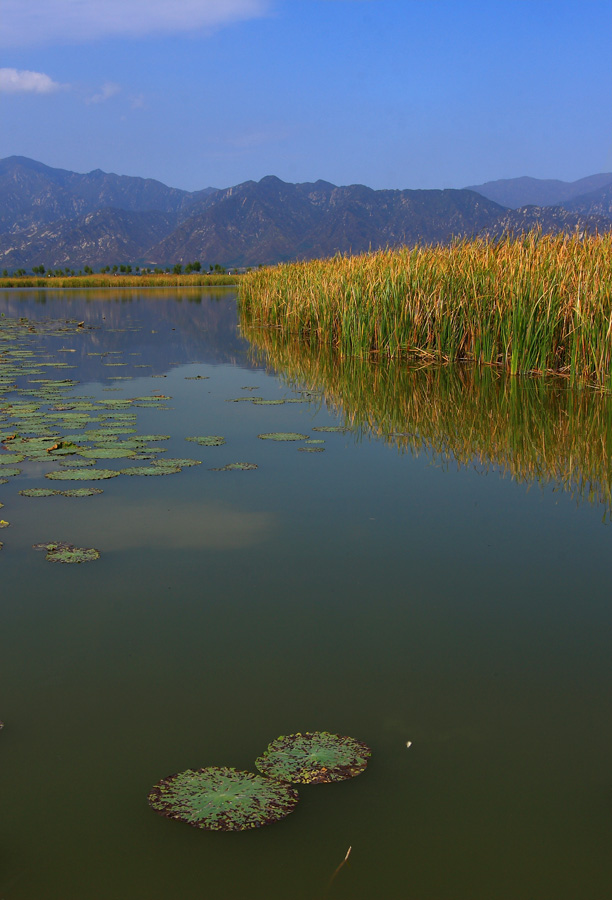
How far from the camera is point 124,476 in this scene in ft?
13.6

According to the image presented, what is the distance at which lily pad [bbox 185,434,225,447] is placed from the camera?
16.4 ft

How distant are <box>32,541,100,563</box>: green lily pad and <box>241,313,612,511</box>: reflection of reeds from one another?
2.39 m

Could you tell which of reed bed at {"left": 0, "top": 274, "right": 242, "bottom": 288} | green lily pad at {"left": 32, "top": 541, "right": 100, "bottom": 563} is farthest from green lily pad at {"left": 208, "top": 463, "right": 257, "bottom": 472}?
reed bed at {"left": 0, "top": 274, "right": 242, "bottom": 288}

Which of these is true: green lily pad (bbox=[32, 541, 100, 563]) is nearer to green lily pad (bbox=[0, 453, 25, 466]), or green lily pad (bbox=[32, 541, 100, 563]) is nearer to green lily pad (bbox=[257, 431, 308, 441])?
green lily pad (bbox=[0, 453, 25, 466])

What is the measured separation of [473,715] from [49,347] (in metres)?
11.1

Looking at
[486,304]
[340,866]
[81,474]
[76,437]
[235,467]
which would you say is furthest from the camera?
[486,304]

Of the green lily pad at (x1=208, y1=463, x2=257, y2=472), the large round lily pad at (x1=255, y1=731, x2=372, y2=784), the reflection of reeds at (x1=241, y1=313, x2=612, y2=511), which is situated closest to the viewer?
the large round lily pad at (x1=255, y1=731, x2=372, y2=784)

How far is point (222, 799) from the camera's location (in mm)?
1559

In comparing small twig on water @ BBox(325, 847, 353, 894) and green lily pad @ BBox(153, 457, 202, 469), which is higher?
green lily pad @ BBox(153, 457, 202, 469)

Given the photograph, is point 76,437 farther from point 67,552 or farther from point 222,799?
point 222,799

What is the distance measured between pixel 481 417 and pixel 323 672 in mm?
4080

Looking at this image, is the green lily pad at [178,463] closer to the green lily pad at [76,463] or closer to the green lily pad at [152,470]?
the green lily pad at [152,470]

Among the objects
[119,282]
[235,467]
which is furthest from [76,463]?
[119,282]

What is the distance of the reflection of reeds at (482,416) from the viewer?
4.42 meters
